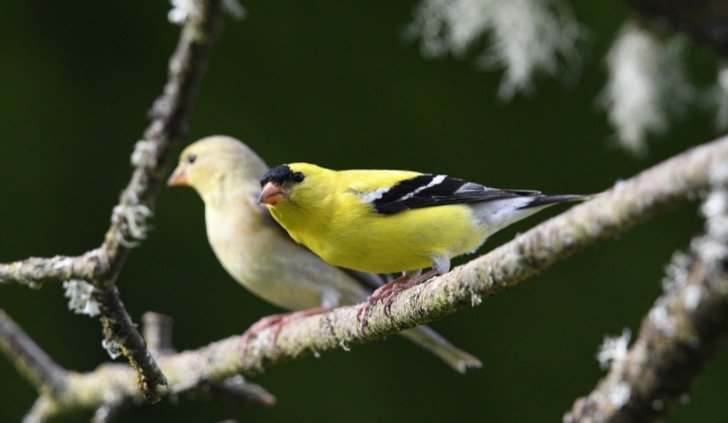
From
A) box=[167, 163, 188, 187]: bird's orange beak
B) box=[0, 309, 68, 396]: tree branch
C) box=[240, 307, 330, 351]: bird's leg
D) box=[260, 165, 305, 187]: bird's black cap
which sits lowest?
box=[0, 309, 68, 396]: tree branch

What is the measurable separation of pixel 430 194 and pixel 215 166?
1.33 meters

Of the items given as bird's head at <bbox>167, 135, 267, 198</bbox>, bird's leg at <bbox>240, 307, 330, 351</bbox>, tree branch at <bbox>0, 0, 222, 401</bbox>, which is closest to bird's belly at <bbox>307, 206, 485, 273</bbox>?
tree branch at <bbox>0, 0, 222, 401</bbox>

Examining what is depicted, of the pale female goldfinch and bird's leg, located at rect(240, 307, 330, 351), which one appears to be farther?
the pale female goldfinch

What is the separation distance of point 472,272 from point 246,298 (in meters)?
2.85

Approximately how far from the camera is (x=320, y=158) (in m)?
3.55

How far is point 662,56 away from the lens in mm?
3256

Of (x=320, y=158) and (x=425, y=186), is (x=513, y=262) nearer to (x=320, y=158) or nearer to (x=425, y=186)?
(x=425, y=186)

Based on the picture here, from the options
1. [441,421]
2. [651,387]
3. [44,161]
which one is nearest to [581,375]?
[441,421]

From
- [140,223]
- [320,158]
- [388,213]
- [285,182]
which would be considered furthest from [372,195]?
[320,158]

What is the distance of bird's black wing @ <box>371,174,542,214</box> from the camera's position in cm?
171

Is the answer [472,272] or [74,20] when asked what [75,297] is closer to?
[472,272]

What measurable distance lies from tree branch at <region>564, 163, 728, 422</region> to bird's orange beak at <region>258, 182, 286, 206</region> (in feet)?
1.92

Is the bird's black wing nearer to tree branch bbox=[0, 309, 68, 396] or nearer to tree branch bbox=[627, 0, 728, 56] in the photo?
tree branch bbox=[627, 0, 728, 56]

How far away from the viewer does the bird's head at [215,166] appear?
9.64 ft
